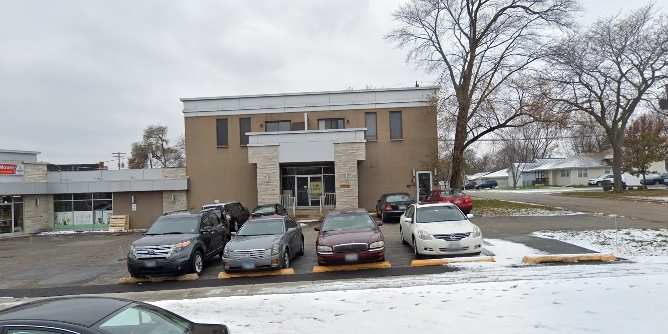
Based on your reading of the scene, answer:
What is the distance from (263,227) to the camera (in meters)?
12.0

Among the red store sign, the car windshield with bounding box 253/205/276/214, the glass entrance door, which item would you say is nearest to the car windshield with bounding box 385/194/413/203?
the car windshield with bounding box 253/205/276/214

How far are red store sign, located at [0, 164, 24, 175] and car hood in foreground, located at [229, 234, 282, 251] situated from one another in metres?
23.3

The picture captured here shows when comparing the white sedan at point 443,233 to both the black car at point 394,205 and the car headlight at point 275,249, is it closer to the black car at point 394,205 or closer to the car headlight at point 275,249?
the car headlight at point 275,249

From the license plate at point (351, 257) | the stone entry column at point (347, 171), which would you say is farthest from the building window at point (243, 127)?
the license plate at point (351, 257)

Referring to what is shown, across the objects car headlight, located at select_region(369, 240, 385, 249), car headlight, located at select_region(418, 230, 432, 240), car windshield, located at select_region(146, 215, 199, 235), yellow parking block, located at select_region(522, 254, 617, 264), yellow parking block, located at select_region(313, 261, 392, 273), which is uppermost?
car windshield, located at select_region(146, 215, 199, 235)

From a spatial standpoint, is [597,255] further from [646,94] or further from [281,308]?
[646,94]

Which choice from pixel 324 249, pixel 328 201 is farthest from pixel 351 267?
pixel 328 201

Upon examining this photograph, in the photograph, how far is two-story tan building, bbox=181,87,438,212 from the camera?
2611 cm

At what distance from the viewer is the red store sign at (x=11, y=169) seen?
27152 millimetres

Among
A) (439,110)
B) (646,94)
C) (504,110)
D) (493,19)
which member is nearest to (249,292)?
(439,110)

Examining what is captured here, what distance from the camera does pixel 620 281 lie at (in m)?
7.75

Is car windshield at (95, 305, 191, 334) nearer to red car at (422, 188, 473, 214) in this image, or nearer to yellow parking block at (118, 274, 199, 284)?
yellow parking block at (118, 274, 199, 284)

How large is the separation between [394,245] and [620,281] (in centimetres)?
718

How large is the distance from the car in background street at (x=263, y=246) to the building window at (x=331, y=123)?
16.4 metres
